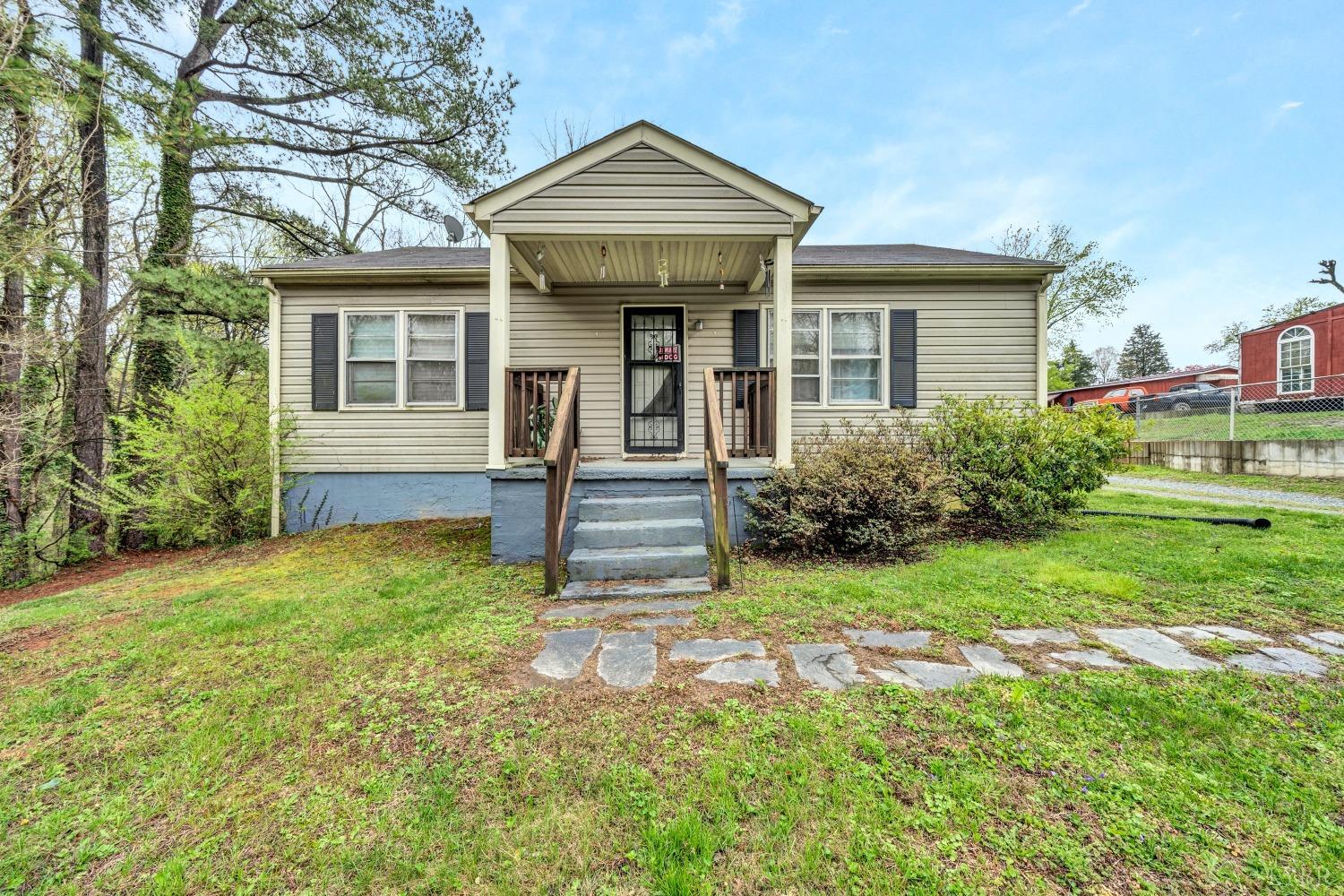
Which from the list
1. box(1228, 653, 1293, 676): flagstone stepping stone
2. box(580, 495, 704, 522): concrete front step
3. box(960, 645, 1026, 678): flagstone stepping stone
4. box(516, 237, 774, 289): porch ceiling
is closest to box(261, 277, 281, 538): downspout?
box(516, 237, 774, 289): porch ceiling

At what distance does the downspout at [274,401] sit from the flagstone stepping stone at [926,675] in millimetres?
7163

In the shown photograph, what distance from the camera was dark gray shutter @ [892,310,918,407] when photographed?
654cm

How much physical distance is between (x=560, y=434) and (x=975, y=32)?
1344 cm

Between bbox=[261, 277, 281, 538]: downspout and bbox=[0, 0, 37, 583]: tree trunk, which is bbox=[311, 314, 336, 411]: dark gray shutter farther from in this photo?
bbox=[0, 0, 37, 583]: tree trunk

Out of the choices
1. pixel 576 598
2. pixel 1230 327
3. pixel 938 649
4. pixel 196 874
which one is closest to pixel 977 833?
pixel 938 649

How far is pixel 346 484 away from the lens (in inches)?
261

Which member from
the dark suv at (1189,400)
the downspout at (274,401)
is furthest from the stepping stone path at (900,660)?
the dark suv at (1189,400)

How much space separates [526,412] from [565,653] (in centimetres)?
288

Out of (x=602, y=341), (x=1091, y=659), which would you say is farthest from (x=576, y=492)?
(x=1091, y=659)

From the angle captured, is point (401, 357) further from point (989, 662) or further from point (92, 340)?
point (989, 662)

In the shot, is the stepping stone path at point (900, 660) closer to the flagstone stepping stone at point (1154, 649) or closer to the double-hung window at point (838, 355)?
the flagstone stepping stone at point (1154, 649)

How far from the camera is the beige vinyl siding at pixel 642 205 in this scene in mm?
4664

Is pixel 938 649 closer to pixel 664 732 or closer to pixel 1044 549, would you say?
pixel 664 732

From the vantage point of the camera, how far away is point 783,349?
15.9ft
